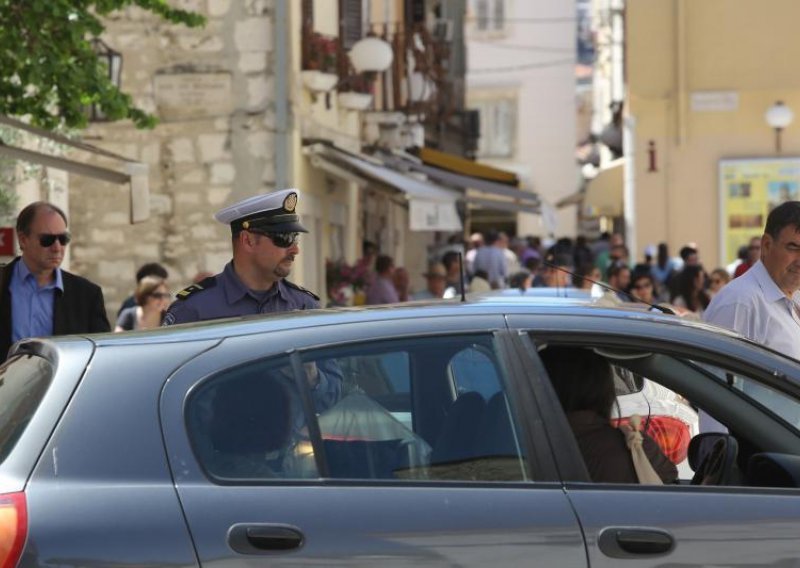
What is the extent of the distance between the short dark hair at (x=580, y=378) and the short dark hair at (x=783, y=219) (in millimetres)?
2449

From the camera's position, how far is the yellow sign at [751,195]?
2416 centimetres

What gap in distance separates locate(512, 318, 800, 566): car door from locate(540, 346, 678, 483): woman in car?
0.12 metres

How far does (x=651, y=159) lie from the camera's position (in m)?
24.8

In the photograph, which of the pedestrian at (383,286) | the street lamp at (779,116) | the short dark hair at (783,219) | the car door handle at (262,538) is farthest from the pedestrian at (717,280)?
the car door handle at (262,538)

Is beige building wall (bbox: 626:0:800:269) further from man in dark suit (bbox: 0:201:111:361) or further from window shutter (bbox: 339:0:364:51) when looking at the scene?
man in dark suit (bbox: 0:201:111:361)

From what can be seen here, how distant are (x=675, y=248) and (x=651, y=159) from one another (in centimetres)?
139

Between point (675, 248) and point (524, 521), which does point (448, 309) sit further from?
point (675, 248)

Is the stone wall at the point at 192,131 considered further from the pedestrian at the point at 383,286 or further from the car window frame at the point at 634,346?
the car window frame at the point at 634,346

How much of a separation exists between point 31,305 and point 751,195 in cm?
1808

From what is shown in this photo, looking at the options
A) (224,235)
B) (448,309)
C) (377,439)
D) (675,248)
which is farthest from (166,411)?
(675,248)

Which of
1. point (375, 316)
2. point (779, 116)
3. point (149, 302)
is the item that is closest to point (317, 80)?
point (149, 302)

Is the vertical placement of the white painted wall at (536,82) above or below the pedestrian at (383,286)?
above

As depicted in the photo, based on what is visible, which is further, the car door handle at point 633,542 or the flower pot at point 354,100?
the flower pot at point 354,100

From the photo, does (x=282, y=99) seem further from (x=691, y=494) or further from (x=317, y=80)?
(x=691, y=494)
